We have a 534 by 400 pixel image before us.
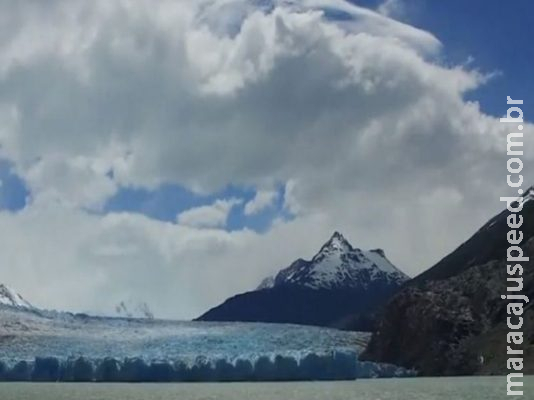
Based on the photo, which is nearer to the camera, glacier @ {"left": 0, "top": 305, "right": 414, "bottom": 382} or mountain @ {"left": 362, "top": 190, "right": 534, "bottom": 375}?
glacier @ {"left": 0, "top": 305, "right": 414, "bottom": 382}

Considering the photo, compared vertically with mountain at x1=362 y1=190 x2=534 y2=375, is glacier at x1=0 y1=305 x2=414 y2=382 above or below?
below

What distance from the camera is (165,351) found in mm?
111312

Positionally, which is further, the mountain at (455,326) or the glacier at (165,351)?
the mountain at (455,326)

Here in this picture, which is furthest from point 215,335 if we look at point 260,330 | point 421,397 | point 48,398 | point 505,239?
point 505,239

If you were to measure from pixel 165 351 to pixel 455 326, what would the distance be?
4659cm

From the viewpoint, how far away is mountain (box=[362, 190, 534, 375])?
414ft

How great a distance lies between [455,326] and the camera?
135250 millimetres

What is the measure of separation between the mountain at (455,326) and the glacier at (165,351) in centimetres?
1066

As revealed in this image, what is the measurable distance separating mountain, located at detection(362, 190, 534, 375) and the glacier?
10.7 m

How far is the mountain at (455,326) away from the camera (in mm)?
126312

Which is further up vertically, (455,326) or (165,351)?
(455,326)

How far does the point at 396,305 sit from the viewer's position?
148375 millimetres

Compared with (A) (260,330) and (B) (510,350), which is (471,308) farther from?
(A) (260,330)

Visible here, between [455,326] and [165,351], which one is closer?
[165,351]
